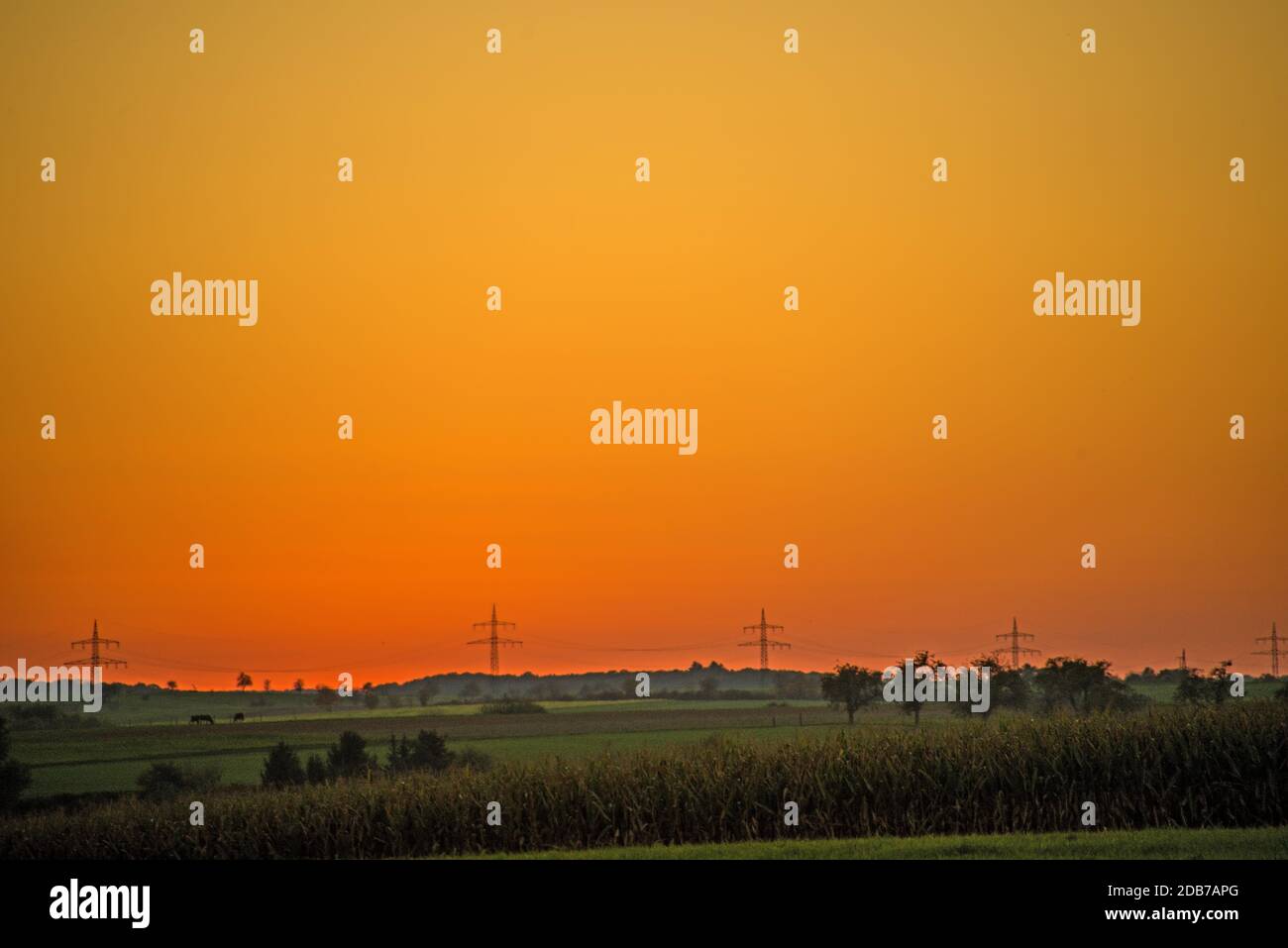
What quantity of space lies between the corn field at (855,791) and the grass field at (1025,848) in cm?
645

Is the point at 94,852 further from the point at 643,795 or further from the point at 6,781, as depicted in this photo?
the point at 6,781

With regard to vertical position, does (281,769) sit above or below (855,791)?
below

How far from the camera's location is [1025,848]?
1184 inches

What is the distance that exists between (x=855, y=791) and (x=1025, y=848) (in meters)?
11.7

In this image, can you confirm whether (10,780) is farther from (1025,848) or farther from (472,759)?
(1025,848)

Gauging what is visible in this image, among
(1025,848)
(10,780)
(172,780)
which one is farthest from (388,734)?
(1025,848)

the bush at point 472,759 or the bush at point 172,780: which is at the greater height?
the bush at point 472,759

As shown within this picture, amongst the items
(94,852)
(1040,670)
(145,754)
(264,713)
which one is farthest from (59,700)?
(94,852)

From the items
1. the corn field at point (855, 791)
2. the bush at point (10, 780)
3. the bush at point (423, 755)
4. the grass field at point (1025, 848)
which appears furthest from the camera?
the bush at point (423, 755)

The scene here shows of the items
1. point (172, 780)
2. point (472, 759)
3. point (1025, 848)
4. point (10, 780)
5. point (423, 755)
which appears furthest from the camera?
point (423, 755)

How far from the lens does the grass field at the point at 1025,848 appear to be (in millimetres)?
27984
